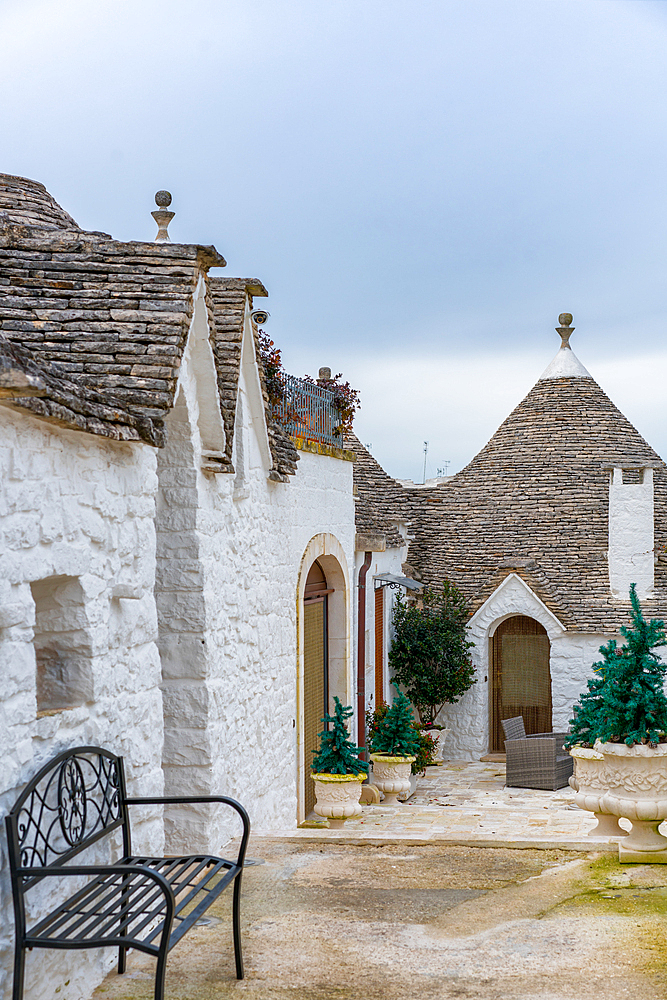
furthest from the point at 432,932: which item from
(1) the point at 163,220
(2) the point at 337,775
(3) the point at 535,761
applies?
(3) the point at 535,761

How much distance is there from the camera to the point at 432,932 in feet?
15.0

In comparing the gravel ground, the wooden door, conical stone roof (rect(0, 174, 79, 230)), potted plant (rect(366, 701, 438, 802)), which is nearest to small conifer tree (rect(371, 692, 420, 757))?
potted plant (rect(366, 701, 438, 802))

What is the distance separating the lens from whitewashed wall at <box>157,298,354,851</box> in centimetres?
594

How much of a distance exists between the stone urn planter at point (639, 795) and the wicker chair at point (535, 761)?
26.6 ft

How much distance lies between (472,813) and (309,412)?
5387 mm

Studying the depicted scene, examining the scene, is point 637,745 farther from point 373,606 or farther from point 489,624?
point 489,624

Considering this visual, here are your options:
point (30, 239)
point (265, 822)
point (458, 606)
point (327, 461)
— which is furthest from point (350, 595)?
point (30, 239)

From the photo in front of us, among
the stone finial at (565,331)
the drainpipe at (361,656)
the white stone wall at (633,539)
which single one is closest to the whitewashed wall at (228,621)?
the drainpipe at (361,656)

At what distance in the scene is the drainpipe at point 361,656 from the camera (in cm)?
1232

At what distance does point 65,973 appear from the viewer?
12.0 feet

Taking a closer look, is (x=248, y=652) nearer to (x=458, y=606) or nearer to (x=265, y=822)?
(x=265, y=822)

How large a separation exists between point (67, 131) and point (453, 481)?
10533 millimetres

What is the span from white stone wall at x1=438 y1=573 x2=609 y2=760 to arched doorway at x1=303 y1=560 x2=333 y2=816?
562cm

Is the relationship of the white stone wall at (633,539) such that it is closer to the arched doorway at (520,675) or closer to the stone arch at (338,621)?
the arched doorway at (520,675)
